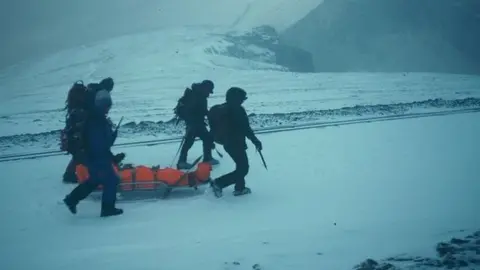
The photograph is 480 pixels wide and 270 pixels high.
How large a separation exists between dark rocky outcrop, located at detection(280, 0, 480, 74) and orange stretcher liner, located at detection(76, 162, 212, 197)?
49301 millimetres

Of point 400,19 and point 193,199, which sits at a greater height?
point 400,19

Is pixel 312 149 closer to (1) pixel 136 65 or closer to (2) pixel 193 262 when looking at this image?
(2) pixel 193 262

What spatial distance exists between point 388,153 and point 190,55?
114 feet

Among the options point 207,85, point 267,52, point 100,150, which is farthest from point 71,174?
point 267,52

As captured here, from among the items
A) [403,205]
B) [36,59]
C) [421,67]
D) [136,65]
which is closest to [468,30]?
[421,67]

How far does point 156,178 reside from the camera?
7.00m

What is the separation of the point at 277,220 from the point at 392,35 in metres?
54.4

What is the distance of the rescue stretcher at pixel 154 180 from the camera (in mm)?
6934

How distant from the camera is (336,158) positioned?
9.78 meters

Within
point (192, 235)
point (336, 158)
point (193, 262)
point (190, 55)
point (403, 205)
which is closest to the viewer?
point (193, 262)

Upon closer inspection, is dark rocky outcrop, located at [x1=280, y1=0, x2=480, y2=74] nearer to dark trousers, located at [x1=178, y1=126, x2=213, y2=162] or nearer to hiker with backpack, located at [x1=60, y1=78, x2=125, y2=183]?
dark trousers, located at [x1=178, y1=126, x2=213, y2=162]

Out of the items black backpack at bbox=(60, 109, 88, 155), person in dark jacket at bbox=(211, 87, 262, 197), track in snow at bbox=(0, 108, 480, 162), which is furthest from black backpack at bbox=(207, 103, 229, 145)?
track in snow at bbox=(0, 108, 480, 162)

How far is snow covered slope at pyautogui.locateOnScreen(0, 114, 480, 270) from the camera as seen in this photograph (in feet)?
16.0

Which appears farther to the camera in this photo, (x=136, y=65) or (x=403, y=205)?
(x=136, y=65)
